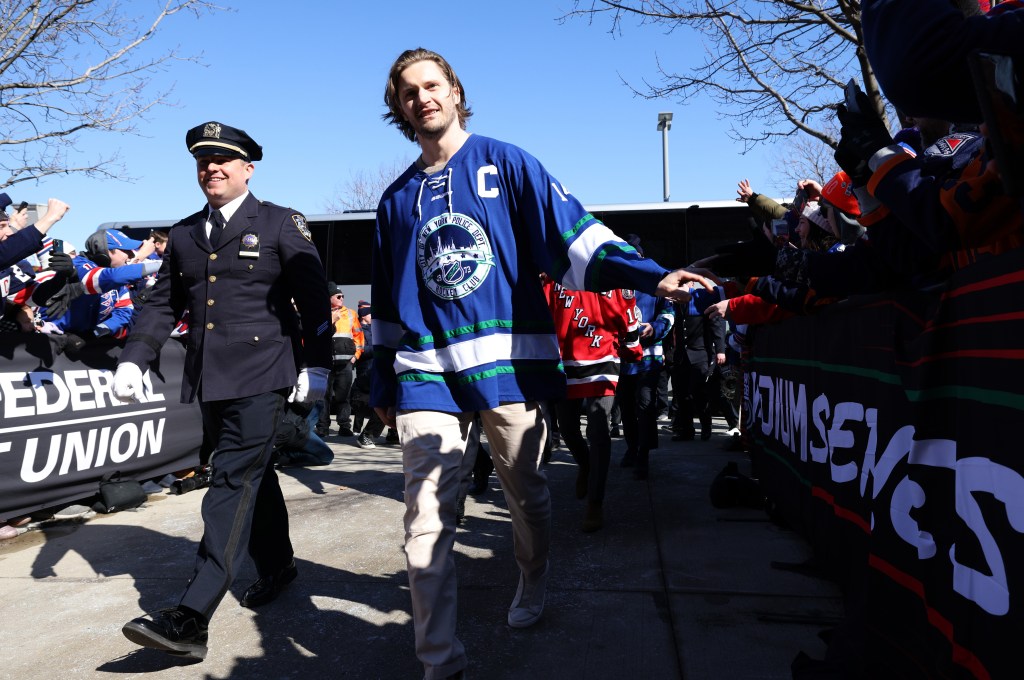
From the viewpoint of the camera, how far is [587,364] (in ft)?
17.1

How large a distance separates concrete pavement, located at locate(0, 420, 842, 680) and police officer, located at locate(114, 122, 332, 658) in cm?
42

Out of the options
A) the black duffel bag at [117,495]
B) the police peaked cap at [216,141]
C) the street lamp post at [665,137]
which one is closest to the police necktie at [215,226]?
the police peaked cap at [216,141]

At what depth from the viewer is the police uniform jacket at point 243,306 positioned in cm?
332

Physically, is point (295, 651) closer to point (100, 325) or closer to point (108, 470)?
point (108, 470)

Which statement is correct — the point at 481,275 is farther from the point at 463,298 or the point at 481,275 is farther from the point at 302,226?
the point at 302,226

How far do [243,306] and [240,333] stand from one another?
5.1 inches

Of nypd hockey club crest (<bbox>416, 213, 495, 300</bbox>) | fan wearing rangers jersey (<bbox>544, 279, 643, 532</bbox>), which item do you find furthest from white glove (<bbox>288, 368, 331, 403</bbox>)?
fan wearing rangers jersey (<bbox>544, 279, 643, 532</bbox>)

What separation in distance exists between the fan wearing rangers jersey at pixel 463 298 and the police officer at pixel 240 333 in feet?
2.20

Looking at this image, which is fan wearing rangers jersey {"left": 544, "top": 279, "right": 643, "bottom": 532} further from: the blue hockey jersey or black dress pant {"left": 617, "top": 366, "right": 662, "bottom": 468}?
the blue hockey jersey

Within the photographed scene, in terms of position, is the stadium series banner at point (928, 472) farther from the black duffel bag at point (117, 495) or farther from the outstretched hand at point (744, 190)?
the black duffel bag at point (117, 495)

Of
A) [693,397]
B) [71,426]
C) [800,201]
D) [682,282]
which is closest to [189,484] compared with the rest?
[71,426]

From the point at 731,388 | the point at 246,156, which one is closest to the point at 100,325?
the point at 246,156

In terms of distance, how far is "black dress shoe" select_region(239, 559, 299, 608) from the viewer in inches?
135

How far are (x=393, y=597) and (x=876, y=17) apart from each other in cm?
293
